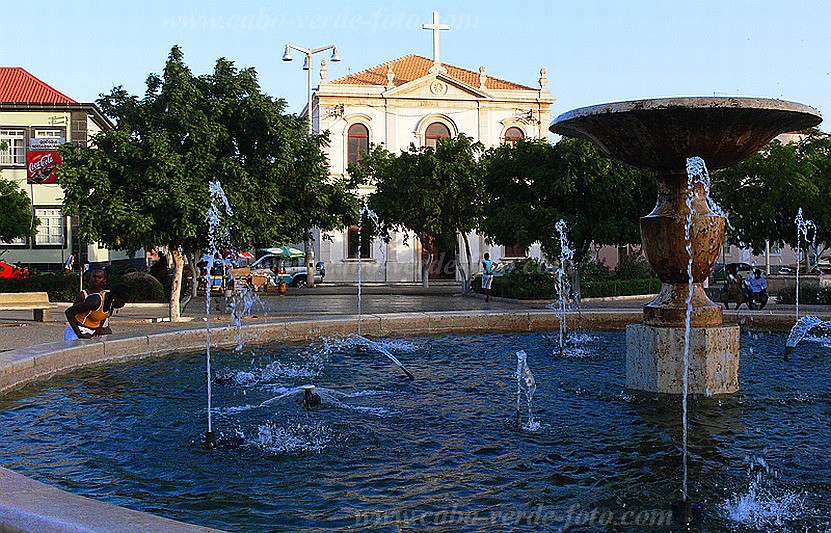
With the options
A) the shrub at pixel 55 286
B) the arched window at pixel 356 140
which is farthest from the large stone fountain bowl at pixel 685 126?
the arched window at pixel 356 140

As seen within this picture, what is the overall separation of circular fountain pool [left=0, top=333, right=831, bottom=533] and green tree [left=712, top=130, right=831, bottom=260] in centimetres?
1560

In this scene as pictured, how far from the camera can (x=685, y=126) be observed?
25.5 feet

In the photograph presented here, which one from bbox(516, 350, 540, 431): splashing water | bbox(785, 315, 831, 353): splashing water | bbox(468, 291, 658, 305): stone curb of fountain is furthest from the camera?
bbox(468, 291, 658, 305): stone curb of fountain

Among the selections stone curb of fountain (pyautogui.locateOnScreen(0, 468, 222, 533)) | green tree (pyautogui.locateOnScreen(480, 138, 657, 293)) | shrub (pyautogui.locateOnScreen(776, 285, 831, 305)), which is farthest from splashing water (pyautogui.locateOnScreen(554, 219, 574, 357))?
stone curb of fountain (pyautogui.locateOnScreen(0, 468, 222, 533))

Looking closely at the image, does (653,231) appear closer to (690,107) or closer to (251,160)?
(690,107)

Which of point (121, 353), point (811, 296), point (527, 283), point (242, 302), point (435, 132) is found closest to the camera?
point (121, 353)

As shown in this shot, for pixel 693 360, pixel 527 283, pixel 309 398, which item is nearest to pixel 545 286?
pixel 527 283

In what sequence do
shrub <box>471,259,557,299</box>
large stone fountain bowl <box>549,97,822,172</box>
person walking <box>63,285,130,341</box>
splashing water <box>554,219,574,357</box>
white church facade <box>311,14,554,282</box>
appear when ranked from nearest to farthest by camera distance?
large stone fountain bowl <box>549,97,822,172</box>
person walking <box>63,285,130,341</box>
splashing water <box>554,219,574,357</box>
shrub <box>471,259,557,299</box>
white church facade <box>311,14,554,282</box>

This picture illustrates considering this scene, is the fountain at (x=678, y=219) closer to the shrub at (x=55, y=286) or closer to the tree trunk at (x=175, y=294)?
the tree trunk at (x=175, y=294)

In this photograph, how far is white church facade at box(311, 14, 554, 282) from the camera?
135 ft

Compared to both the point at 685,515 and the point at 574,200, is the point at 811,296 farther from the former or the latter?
the point at 685,515

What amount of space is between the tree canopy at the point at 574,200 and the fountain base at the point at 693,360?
1322 cm

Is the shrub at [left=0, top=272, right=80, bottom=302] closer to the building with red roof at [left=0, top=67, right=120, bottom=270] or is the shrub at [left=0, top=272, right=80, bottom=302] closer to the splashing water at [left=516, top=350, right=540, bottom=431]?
the building with red roof at [left=0, top=67, right=120, bottom=270]

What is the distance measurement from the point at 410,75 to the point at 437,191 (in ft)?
60.7
